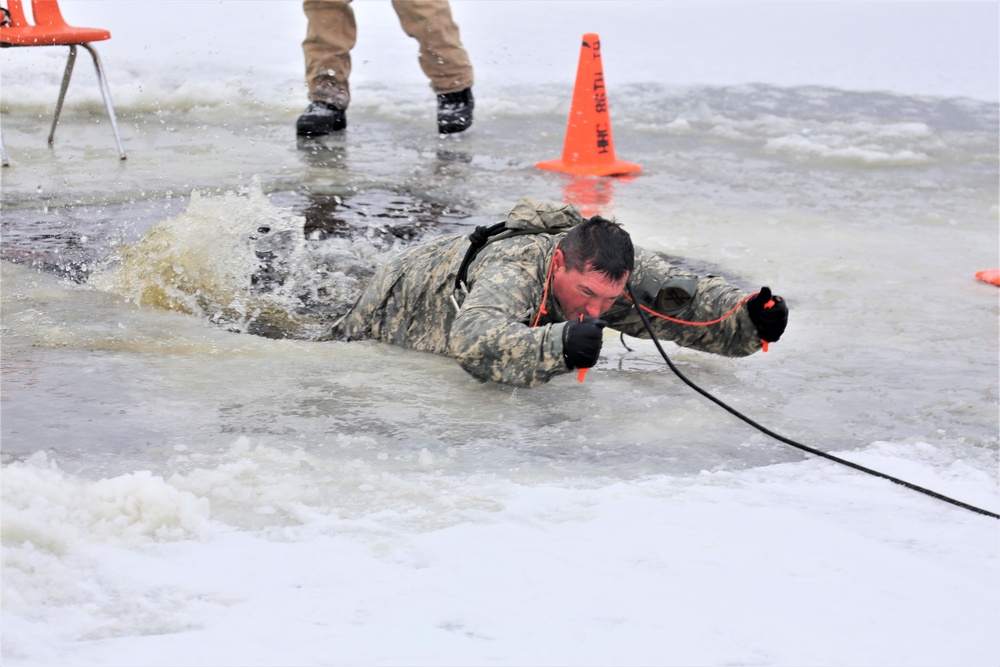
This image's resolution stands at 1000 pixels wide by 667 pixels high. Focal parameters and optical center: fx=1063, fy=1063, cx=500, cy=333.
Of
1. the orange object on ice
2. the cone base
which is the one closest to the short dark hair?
the orange object on ice

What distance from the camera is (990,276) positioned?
4.96 meters

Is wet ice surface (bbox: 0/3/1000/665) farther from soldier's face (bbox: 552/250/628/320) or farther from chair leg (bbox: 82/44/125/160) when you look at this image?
soldier's face (bbox: 552/250/628/320)

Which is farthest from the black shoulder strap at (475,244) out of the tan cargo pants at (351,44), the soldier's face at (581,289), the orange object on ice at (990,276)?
the tan cargo pants at (351,44)

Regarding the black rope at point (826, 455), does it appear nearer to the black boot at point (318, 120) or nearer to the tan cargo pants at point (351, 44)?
the tan cargo pants at point (351, 44)

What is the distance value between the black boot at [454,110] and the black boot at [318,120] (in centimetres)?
73

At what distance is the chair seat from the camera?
600 cm

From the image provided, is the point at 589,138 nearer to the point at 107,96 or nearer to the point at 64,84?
the point at 107,96

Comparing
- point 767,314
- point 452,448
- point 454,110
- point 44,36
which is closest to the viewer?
point 452,448

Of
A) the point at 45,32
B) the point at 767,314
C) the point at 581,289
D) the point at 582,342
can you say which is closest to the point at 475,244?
the point at 581,289

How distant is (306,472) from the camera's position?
107 inches

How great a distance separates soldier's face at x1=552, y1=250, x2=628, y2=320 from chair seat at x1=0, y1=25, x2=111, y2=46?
399 centimetres

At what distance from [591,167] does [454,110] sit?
1.28m

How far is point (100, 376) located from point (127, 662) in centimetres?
164

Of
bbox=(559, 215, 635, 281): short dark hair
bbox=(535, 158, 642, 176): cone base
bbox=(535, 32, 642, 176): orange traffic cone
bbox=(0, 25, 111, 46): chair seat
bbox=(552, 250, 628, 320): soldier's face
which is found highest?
bbox=(0, 25, 111, 46): chair seat
